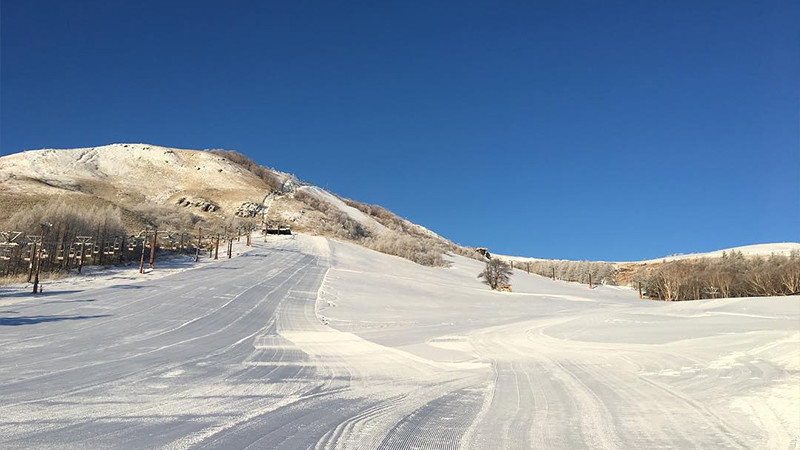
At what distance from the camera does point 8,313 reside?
12648mm

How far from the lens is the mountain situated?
5712 centimetres

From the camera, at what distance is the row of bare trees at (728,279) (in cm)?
3853

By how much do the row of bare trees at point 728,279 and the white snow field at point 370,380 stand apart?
28573 mm

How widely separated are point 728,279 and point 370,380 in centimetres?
4510

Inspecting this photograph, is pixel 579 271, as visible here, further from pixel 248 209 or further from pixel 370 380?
pixel 370 380

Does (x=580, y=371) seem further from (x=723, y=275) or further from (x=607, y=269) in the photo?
(x=607, y=269)

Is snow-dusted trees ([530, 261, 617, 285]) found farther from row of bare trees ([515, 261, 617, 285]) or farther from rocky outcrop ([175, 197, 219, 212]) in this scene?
rocky outcrop ([175, 197, 219, 212])

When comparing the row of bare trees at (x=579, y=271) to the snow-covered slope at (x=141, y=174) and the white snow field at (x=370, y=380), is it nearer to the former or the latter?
the snow-covered slope at (x=141, y=174)

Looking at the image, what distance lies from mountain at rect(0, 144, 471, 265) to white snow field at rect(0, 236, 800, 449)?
38.5 metres

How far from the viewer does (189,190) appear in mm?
74500

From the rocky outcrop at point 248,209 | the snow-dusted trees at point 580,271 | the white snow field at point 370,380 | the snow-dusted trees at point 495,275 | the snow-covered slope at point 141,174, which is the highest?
the snow-covered slope at point 141,174

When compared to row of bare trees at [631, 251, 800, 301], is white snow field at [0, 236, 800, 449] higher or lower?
lower

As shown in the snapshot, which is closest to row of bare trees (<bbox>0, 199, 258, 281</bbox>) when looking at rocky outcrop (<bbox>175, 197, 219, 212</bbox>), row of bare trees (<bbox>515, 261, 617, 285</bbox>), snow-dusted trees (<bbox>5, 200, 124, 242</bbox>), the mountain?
snow-dusted trees (<bbox>5, 200, 124, 242</bbox>)

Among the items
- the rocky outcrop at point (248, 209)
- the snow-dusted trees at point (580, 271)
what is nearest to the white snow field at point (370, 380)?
the rocky outcrop at point (248, 209)
